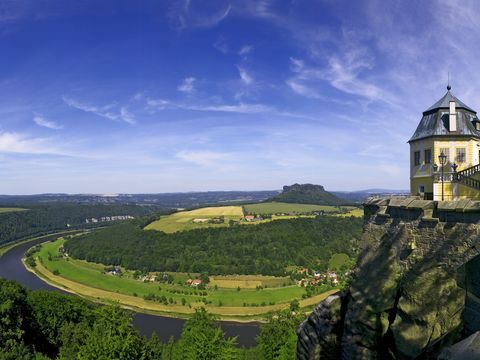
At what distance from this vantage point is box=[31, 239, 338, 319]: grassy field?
71375mm

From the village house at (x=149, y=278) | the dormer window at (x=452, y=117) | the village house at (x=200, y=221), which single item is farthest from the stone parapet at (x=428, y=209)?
the village house at (x=200, y=221)

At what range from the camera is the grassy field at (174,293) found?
234ft

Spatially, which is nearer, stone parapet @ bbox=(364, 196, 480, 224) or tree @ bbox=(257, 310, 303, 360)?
stone parapet @ bbox=(364, 196, 480, 224)

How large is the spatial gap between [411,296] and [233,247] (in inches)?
4209

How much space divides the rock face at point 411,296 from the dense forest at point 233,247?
8615 centimetres

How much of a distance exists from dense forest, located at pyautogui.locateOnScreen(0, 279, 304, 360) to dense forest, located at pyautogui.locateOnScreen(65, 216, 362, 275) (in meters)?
63.0

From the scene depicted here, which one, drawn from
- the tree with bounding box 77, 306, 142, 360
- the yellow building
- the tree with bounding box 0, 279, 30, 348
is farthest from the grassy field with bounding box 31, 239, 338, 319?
the yellow building

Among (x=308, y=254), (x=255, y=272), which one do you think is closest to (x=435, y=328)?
(x=255, y=272)

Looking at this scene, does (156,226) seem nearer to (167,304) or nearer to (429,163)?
(167,304)

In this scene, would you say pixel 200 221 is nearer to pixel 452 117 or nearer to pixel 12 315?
pixel 12 315

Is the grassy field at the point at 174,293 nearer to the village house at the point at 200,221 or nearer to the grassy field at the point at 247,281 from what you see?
the grassy field at the point at 247,281

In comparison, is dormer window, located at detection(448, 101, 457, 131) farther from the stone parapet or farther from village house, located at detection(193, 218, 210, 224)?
village house, located at detection(193, 218, 210, 224)

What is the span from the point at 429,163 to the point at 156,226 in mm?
139185

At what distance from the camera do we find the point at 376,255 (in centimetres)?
1486
